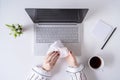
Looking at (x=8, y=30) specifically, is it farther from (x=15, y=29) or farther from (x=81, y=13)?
(x=81, y=13)

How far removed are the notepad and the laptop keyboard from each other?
0.38ft

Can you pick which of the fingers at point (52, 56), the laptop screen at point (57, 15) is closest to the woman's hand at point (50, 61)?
the fingers at point (52, 56)

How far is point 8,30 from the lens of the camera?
3.42 ft

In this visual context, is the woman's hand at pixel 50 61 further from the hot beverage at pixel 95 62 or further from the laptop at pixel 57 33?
the hot beverage at pixel 95 62

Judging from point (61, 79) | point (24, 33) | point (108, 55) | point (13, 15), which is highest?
point (13, 15)

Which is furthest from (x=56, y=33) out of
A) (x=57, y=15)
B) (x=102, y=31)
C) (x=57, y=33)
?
(x=102, y=31)

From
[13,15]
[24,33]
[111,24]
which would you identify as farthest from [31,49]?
[111,24]

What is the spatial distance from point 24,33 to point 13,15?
121 mm

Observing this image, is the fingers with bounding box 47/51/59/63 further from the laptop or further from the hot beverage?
the hot beverage

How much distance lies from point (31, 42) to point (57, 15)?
0.21m

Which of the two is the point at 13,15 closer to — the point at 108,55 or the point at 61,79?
the point at 61,79

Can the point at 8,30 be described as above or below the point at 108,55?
above

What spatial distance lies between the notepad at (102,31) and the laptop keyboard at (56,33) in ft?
0.38

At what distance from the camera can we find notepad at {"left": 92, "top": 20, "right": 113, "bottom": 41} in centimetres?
106
